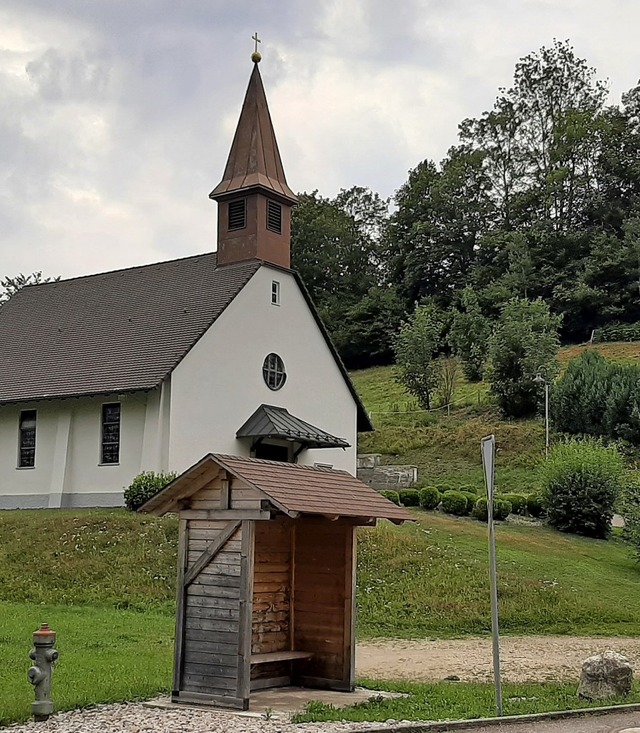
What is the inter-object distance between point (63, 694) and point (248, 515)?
2902 millimetres

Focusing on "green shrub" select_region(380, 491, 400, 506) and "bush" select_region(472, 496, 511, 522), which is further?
"green shrub" select_region(380, 491, 400, 506)

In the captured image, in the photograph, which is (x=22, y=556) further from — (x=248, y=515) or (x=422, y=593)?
(x=248, y=515)

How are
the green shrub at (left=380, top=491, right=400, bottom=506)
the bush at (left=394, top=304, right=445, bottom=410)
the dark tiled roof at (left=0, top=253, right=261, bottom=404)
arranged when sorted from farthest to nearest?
the bush at (left=394, top=304, right=445, bottom=410) < the green shrub at (left=380, top=491, right=400, bottom=506) < the dark tiled roof at (left=0, top=253, right=261, bottom=404)

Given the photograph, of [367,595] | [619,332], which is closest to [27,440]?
[367,595]

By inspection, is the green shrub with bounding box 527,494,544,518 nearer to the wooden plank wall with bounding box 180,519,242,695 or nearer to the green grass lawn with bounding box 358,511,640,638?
the green grass lawn with bounding box 358,511,640,638

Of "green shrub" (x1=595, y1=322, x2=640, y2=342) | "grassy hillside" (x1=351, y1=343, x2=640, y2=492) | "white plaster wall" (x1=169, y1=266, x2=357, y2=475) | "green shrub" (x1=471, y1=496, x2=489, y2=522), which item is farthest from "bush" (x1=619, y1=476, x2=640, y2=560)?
"green shrub" (x1=595, y1=322, x2=640, y2=342)

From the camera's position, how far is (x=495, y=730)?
9711 millimetres

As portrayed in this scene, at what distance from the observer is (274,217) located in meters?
32.8

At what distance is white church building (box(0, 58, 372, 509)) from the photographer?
28922 millimetres

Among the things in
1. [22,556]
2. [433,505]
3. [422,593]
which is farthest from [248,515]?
[433,505]

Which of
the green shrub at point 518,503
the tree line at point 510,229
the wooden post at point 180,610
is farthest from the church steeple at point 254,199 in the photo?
the tree line at point 510,229

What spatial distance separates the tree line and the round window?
125ft

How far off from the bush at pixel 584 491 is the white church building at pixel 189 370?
22.7 ft

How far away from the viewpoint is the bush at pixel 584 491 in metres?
30.0
